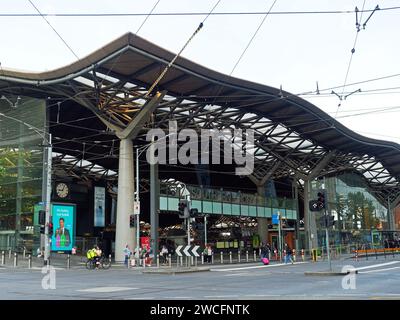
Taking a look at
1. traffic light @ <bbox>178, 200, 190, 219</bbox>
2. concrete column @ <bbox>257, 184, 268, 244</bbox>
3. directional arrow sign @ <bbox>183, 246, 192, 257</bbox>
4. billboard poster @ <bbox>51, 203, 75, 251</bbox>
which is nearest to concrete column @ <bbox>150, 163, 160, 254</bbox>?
billboard poster @ <bbox>51, 203, 75, 251</bbox>

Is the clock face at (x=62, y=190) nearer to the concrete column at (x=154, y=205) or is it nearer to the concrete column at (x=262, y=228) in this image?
the concrete column at (x=154, y=205)

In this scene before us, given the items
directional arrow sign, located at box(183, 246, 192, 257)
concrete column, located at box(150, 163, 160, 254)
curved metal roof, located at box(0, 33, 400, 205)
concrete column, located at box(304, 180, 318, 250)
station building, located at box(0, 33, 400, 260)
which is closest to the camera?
directional arrow sign, located at box(183, 246, 192, 257)

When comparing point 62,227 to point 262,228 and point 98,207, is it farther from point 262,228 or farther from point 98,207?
point 262,228

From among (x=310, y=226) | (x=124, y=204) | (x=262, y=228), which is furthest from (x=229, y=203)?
(x=124, y=204)

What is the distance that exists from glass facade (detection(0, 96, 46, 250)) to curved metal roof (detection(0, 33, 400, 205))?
2595mm

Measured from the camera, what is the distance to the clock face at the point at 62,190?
177 ft

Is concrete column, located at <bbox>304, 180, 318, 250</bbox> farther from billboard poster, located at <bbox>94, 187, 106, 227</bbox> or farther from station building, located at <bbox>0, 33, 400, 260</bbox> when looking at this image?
billboard poster, located at <bbox>94, 187, 106, 227</bbox>

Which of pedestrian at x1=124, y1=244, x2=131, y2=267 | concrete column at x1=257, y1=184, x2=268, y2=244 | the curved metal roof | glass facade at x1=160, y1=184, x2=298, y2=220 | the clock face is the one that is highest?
the curved metal roof

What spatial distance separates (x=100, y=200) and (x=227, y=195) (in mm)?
17116

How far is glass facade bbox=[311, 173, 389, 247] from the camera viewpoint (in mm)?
64938

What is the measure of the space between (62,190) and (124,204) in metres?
16.8

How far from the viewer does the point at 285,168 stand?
67.8m

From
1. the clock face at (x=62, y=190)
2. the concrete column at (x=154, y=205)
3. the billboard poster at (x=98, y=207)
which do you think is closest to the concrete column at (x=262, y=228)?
the billboard poster at (x=98, y=207)
